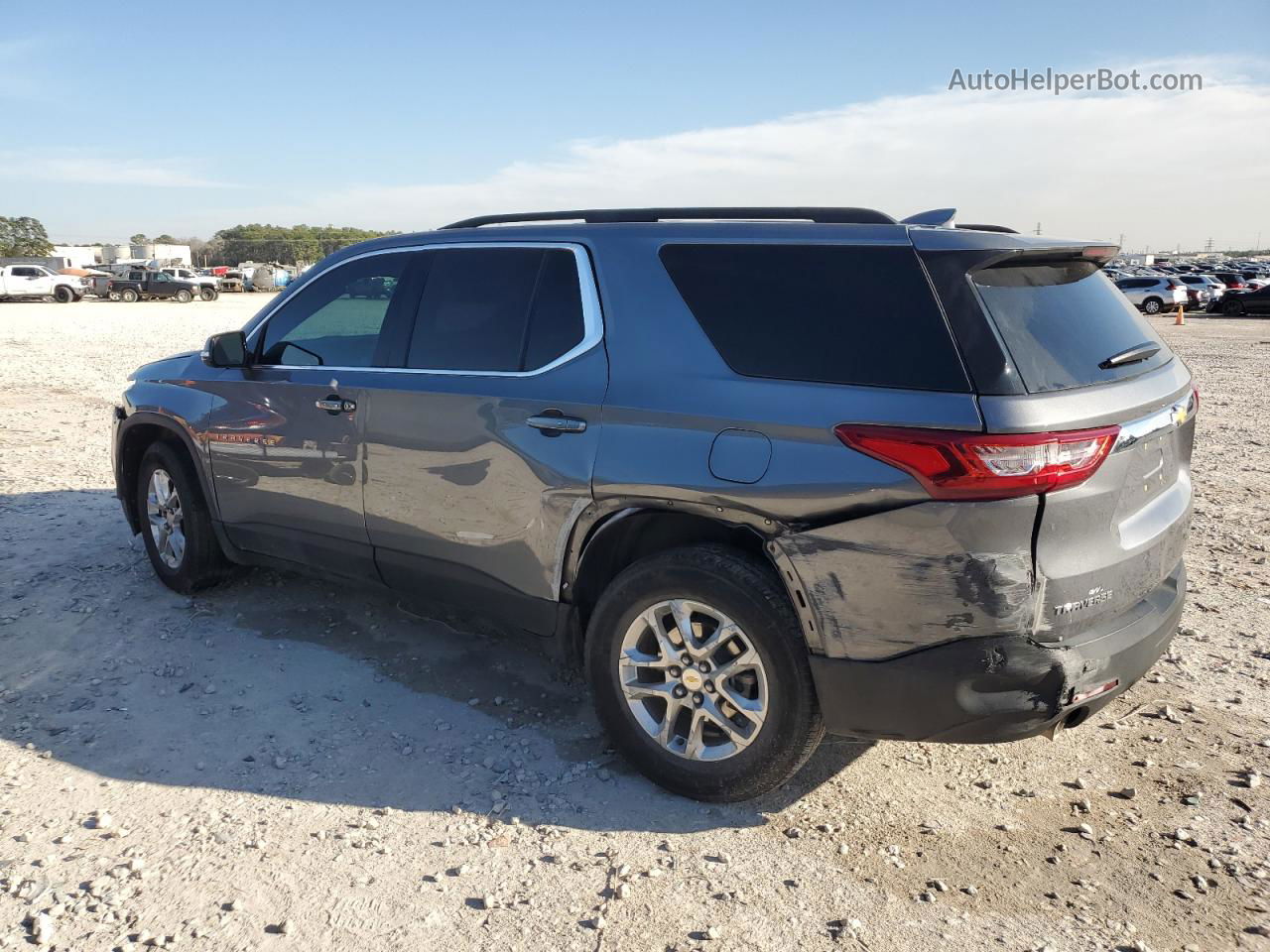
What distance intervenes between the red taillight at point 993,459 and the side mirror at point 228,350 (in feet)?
10.9

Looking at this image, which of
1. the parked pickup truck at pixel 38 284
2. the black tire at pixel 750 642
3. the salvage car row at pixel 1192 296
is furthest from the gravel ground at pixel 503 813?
the parked pickup truck at pixel 38 284

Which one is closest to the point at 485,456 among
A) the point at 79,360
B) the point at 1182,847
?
the point at 1182,847

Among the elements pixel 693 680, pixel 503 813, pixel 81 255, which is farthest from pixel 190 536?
pixel 81 255

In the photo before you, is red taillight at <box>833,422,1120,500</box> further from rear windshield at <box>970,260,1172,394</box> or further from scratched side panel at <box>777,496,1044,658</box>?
rear windshield at <box>970,260,1172,394</box>

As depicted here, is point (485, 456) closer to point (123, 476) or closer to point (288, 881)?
point (288, 881)

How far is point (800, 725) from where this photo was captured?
316cm

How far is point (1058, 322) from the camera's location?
10.00 ft

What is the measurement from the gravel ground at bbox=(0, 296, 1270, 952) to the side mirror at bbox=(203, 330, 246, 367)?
51.6 inches

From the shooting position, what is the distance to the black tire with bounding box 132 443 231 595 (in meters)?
5.16

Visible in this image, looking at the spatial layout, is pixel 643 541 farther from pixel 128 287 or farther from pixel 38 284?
pixel 128 287

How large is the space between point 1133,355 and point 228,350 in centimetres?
390

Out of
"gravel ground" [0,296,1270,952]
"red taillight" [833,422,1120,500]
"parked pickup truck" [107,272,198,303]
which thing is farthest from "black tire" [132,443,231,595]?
"parked pickup truck" [107,272,198,303]

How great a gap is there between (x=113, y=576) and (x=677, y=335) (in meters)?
4.00

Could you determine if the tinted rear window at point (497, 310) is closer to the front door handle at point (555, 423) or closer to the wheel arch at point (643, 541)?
the front door handle at point (555, 423)
